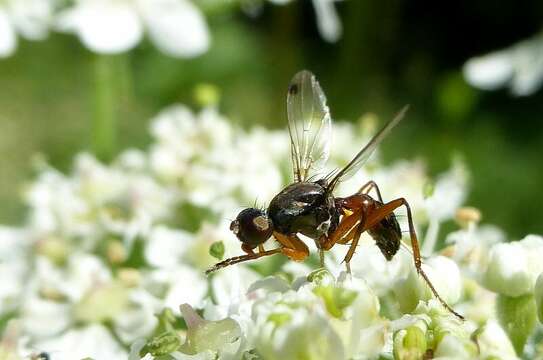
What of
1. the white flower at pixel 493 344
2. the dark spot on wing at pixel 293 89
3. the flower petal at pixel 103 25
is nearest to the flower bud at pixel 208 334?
the white flower at pixel 493 344

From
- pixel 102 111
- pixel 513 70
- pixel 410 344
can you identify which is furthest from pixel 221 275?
pixel 513 70

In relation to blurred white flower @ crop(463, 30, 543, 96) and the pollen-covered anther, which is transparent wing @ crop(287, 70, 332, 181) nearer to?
the pollen-covered anther

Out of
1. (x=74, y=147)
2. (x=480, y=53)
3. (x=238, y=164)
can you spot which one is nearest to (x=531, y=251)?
(x=238, y=164)

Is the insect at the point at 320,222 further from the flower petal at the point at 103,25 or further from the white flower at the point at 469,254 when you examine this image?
the flower petal at the point at 103,25

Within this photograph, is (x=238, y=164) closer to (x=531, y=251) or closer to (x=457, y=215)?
(x=457, y=215)

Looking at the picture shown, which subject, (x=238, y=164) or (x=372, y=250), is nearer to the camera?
(x=372, y=250)
